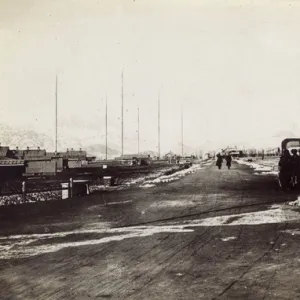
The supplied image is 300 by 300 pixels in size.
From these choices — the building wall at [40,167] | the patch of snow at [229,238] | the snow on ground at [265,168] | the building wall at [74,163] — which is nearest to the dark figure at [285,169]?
the patch of snow at [229,238]

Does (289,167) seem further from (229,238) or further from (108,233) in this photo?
(108,233)

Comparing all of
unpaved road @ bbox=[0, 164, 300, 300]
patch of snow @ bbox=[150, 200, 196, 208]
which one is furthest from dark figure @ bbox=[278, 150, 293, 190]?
unpaved road @ bbox=[0, 164, 300, 300]

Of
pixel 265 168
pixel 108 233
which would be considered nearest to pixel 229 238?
pixel 108 233

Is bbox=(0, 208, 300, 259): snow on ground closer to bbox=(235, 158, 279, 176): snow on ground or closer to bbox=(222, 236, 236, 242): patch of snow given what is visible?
bbox=(222, 236, 236, 242): patch of snow

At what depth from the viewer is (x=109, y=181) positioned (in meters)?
28.3

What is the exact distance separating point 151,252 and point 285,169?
1553 cm

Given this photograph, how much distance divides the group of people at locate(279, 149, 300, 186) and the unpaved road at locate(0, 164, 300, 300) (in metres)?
6.70

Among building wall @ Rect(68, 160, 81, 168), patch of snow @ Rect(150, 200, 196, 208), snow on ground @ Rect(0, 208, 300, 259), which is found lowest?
building wall @ Rect(68, 160, 81, 168)

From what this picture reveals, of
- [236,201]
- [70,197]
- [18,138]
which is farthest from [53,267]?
[18,138]

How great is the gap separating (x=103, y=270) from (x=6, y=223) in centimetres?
689

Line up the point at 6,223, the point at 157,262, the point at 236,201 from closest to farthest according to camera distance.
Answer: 1. the point at 157,262
2. the point at 6,223
3. the point at 236,201

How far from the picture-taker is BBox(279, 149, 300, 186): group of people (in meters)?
22.9

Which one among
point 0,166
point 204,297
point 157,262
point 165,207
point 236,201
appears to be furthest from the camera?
point 0,166

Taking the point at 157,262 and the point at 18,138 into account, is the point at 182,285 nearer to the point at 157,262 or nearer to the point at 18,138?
the point at 157,262
